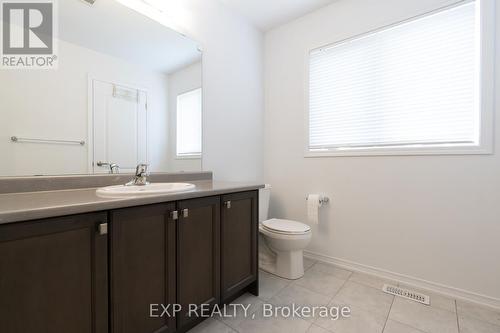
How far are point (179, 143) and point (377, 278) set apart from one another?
2.05 meters

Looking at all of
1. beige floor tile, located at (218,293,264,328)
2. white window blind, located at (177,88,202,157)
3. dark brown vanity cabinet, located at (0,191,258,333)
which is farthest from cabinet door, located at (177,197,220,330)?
white window blind, located at (177,88,202,157)

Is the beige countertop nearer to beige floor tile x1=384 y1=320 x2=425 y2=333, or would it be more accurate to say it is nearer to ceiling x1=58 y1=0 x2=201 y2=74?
ceiling x1=58 y1=0 x2=201 y2=74

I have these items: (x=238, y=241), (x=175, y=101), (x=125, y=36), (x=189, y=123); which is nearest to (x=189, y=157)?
(x=189, y=123)

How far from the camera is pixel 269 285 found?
1.83 m

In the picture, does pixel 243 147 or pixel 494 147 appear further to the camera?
pixel 243 147

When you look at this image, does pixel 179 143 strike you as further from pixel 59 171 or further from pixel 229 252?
pixel 229 252

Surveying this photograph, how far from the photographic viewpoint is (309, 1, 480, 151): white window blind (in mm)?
1621

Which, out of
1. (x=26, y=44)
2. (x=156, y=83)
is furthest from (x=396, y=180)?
(x=26, y=44)

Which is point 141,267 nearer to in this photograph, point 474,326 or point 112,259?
point 112,259

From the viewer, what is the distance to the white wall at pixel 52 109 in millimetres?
1091

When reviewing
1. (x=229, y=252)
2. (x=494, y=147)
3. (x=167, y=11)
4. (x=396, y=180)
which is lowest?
(x=229, y=252)

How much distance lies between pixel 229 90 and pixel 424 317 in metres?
2.34

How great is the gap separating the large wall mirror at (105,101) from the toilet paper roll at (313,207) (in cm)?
112

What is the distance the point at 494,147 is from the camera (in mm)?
1511
